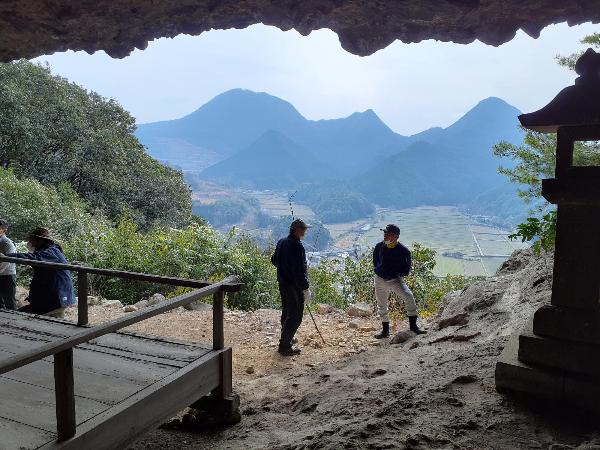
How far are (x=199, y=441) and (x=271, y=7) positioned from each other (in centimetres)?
832

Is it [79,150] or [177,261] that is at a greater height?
[79,150]

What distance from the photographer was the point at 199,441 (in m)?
4.30

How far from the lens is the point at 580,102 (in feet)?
11.7

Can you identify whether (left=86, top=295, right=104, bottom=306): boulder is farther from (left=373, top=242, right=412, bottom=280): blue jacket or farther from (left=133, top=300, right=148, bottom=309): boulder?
(left=373, top=242, right=412, bottom=280): blue jacket

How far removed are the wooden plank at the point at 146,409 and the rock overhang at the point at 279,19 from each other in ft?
24.6

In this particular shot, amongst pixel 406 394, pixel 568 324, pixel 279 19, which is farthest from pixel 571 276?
pixel 279 19

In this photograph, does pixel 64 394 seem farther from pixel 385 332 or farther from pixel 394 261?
pixel 385 332

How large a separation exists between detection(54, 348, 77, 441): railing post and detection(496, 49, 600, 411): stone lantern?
3226 mm

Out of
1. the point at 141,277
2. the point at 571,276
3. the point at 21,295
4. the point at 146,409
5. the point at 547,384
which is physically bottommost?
the point at 21,295

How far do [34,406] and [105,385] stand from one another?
1.69 feet

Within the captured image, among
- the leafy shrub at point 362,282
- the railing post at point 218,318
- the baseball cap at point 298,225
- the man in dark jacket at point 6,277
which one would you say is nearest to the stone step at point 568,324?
the railing post at point 218,318

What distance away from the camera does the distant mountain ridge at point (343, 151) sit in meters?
73.6

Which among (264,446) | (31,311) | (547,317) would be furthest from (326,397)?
(31,311)

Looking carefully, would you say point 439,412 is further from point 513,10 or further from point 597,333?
point 513,10
